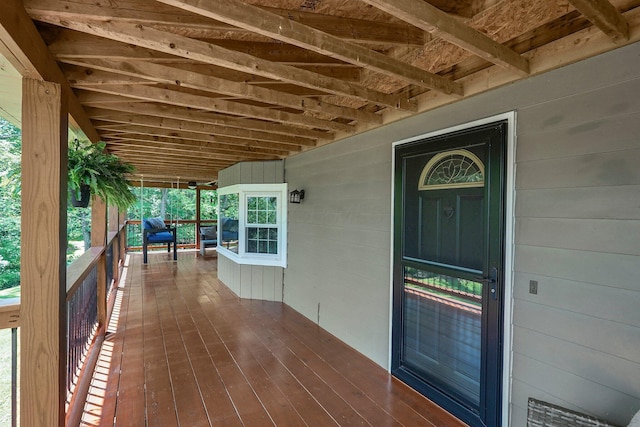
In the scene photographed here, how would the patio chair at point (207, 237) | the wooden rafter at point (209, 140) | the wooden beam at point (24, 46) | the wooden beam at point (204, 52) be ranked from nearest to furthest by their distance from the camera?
the wooden beam at point (24, 46), the wooden beam at point (204, 52), the wooden rafter at point (209, 140), the patio chair at point (207, 237)

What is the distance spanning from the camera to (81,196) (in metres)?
2.18

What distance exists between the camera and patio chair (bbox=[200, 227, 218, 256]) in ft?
31.0

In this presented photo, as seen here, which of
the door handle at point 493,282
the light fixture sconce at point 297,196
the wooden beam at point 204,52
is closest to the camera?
the wooden beam at point 204,52

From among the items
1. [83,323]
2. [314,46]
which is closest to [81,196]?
[83,323]

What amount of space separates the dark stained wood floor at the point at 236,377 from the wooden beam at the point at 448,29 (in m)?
2.44

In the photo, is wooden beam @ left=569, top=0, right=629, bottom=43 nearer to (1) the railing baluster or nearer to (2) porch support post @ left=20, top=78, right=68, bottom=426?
(2) porch support post @ left=20, top=78, right=68, bottom=426

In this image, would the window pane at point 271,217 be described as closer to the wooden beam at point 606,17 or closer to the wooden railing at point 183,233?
the wooden beam at point 606,17

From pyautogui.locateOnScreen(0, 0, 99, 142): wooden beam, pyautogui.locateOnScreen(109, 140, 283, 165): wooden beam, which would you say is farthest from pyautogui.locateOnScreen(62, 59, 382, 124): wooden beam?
pyautogui.locateOnScreen(109, 140, 283, 165): wooden beam

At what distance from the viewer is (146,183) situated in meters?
9.87

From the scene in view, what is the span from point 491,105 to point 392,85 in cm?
73

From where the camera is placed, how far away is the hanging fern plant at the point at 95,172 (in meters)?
2.07

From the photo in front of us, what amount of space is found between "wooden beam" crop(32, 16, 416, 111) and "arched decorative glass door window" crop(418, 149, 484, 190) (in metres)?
0.80

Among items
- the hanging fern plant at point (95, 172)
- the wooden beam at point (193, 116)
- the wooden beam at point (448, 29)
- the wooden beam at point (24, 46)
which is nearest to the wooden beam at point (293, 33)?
the wooden beam at point (448, 29)

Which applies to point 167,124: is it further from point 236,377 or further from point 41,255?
point 236,377
